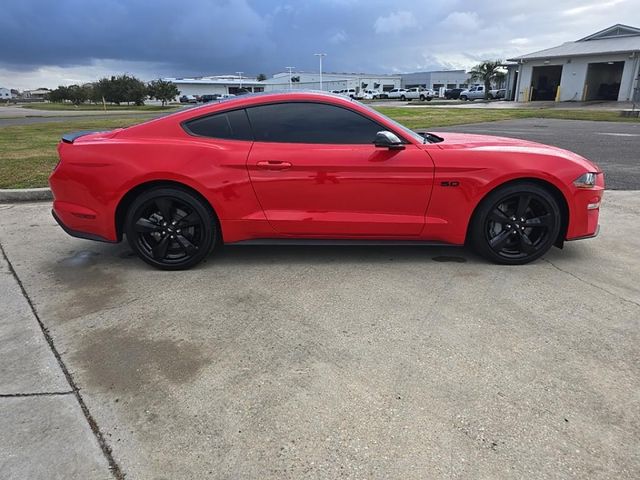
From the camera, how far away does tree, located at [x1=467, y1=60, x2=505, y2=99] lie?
63.9 meters

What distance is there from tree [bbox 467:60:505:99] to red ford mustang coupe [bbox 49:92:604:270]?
6305 centimetres

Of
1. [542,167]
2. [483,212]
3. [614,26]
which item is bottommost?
[483,212]

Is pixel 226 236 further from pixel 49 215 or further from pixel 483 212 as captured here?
pixel 49 215

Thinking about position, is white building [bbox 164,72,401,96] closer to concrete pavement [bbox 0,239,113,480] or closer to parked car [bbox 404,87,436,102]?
parked car [bbox 404,87,436,102]

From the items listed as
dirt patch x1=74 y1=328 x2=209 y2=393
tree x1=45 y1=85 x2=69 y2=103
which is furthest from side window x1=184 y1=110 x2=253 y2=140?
tree x1=45 y1=85 x2=69 y2=103

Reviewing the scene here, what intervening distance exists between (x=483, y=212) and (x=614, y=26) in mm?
52786

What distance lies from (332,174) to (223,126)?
3.48ft

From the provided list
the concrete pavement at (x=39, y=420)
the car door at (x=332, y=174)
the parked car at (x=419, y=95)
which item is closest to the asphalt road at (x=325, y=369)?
the concrete pavement at (x=39, y=420)

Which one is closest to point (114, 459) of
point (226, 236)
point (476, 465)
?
point (476, 465)

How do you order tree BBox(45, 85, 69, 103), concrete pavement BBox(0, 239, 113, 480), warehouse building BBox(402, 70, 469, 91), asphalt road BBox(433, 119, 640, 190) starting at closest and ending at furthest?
concrete pavement BBox(0, 239, 113, 480), asphalt road BBox(433, 119, 640, 190), tree BBox(45, 85, 69, 103), warehouse building BBox(402, 70, 469, 91)

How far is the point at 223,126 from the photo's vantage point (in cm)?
431

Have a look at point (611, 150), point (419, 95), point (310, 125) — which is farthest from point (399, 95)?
point (310, 125)

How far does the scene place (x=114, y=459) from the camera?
218 centimetres

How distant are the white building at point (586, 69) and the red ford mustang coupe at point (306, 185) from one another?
4299 centimetres
